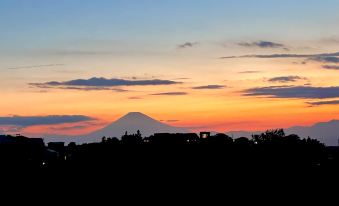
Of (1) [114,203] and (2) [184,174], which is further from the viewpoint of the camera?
(2) [184,174]

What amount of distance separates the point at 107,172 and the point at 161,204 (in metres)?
20.8

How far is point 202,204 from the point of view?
65.1 m

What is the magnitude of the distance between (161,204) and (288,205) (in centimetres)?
1266

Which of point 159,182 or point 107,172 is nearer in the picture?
point 159,182

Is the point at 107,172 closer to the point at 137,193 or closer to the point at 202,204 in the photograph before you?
the point at 137,193

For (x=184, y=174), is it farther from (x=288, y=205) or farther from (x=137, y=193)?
(x=288, y=205)

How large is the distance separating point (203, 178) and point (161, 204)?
15.7m

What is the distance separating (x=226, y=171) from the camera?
84.3m

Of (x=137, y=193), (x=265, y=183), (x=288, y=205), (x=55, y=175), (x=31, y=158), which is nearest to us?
(x=288, y=205)

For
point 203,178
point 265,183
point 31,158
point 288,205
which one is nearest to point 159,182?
point 203,178

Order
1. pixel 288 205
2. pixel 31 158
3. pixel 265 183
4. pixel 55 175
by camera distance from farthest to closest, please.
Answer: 1. pixel 31 158
2. pixel 55 175
3. pixel 265 183
4. pixel 288 205

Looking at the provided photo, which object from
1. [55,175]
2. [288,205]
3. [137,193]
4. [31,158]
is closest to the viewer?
[288,205]

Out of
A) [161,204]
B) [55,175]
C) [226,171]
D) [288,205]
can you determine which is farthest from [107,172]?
[288,205]

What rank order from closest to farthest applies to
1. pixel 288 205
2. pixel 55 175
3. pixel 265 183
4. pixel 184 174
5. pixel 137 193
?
pixel 288 205 < pixel 137 193 < pixel 265 183 < pixel 184 174 < pixel 55 175
